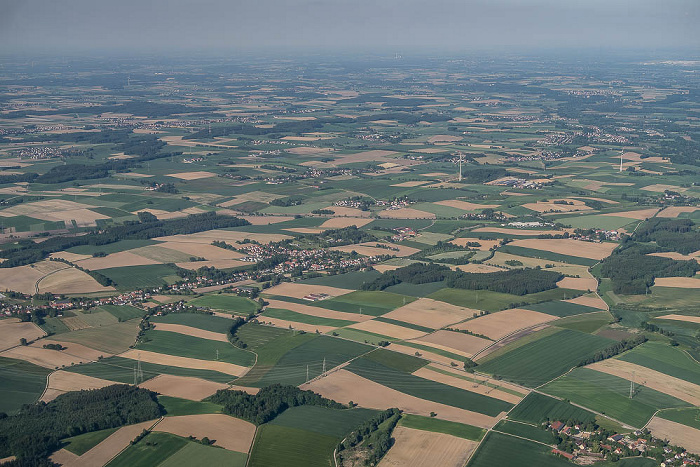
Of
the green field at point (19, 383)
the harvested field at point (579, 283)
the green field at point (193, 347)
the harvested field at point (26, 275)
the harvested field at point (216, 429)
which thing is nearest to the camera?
the harvested field at point (216, 429)

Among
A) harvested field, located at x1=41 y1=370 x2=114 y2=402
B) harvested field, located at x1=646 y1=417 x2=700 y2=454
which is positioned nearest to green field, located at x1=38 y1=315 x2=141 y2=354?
harvested field, located at x1=41 y1=370 x2=114 y2=402

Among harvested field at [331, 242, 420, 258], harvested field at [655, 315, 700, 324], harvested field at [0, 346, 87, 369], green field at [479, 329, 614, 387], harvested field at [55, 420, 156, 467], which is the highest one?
harvested field at [55, 420, 156, 467]

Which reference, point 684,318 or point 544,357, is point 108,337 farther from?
point 684,318

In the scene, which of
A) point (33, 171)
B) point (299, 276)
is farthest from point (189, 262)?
point (33, 171)

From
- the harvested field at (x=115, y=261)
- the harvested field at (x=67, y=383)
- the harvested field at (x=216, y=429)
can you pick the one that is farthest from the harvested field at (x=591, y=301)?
the harvested field at (x=115, y=261)

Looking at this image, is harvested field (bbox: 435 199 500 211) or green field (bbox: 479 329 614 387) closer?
green field (bbox: 479 329 614 387)

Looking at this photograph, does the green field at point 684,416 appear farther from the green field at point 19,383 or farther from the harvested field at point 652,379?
the green field at point 19,383

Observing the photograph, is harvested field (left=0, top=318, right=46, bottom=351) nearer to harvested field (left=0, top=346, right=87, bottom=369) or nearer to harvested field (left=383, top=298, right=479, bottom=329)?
harvested field (left=0, top=346, right=87, bottom=369)
